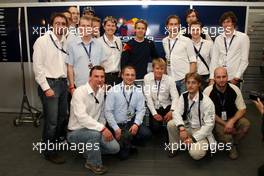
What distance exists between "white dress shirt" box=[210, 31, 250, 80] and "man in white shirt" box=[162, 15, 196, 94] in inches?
12.4

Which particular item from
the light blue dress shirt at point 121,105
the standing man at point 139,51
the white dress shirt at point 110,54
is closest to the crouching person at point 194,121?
the light blue dress shirt at point 121,105

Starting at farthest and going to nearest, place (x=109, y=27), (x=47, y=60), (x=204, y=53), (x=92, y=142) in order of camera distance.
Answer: (x=204, y=53)
(x=109, y=27)
(x=47, y=60)
(x=92, y=142)

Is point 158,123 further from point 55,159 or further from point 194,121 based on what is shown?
point 55,159

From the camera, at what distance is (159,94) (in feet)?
12.4

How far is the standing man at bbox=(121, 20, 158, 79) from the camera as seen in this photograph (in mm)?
3672

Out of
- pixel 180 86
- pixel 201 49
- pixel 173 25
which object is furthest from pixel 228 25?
pixel 180 86

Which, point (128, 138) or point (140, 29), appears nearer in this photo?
point (128, 138)

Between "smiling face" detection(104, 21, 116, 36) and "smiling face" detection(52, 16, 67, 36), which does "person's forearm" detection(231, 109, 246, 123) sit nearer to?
"smiling face" detection(104, 21, 116, 36)

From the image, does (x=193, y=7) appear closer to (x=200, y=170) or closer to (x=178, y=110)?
(x=178, y=110)

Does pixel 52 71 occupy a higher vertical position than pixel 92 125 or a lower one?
higher

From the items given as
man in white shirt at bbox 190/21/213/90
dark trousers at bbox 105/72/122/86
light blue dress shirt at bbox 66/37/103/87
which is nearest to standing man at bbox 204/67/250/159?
man in white shirt at bbox 190/21/213/90

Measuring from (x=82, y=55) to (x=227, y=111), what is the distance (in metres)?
1.79

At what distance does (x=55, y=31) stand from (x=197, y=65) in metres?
1.88

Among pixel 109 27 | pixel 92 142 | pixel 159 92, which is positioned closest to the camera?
pixel 92 142
